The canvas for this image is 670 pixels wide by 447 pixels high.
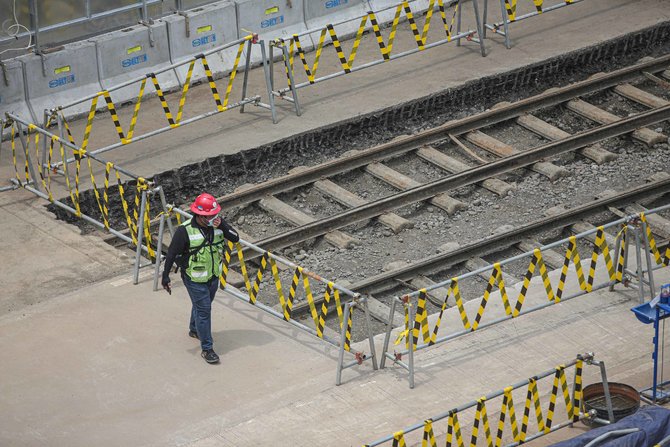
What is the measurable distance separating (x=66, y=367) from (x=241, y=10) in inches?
383

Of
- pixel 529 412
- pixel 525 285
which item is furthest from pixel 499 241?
pixel 529 412

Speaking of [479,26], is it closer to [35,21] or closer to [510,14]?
[510,14]

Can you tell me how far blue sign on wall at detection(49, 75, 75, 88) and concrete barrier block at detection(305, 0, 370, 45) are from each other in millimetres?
4706

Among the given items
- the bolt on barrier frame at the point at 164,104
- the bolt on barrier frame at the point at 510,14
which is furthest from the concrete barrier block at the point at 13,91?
the bolt on barrier frame at the point at 510,14

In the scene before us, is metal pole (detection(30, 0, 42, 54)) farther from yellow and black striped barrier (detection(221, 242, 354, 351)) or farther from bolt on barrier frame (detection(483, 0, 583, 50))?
bolt on barrier frame (detection(483, 0, 583, 50))

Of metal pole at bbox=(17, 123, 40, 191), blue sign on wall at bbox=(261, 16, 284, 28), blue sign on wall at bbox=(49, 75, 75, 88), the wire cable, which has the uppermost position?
the wire cable

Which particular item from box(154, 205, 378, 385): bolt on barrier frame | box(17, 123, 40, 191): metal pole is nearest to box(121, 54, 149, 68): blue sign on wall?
box(17, 123, 40, 191): metal pole

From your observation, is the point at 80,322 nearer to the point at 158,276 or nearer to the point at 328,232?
the point at 158,276

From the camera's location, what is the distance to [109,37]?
2114 centimetres

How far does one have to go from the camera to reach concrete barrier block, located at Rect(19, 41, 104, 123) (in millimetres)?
20281

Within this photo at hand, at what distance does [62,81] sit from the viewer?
812 inches

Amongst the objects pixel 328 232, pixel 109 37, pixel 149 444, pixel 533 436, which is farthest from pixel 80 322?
pixel 109 37

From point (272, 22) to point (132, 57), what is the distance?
2.85 meters

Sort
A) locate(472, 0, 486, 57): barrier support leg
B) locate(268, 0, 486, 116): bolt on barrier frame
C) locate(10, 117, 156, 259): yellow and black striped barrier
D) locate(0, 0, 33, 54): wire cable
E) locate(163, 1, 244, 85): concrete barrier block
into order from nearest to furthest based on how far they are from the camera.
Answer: locate(10, 117, 156, 259): yellow and black striped barrier
locate(0, 0, 33, 54): wire cable
locate(268, 0, 486, 116): bolt on barrier frame
locate(163, 1, 244, 85): concrete barrier block
locate(472, 0, 486, 57): barrier support leg
